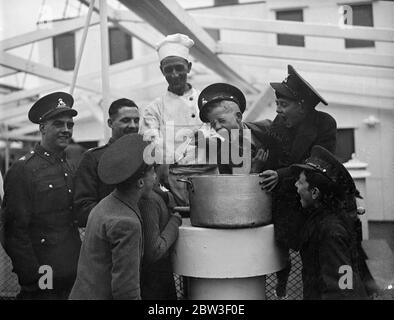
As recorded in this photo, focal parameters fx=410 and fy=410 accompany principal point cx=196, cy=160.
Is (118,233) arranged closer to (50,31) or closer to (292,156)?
(292,156)

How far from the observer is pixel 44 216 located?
2.53 m

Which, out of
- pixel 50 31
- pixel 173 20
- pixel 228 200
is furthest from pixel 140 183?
pixel 50 31

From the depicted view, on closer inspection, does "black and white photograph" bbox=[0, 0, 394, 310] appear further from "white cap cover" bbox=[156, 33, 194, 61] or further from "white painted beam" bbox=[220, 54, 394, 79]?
"white painted beam" bbox=[220, 54, 394, 79]

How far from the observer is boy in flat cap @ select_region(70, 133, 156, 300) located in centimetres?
182

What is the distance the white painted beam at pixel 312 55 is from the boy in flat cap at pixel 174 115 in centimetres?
312

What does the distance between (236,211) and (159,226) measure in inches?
16.6

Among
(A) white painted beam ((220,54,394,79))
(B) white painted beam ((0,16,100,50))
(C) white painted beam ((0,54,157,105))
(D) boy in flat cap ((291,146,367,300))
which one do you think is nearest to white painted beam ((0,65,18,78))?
(C) white painted beam ((0,54,157,105))

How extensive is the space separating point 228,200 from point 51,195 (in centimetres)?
121

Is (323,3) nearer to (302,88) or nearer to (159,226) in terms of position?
(302,88)

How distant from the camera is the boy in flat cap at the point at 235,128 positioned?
2.28 metres

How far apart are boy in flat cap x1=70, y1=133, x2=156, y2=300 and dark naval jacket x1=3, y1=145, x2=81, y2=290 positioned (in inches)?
23.7

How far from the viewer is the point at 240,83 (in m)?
8.05

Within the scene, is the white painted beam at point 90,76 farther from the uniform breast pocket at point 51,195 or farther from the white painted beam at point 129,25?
the uniform breast pocket at point 51,195
